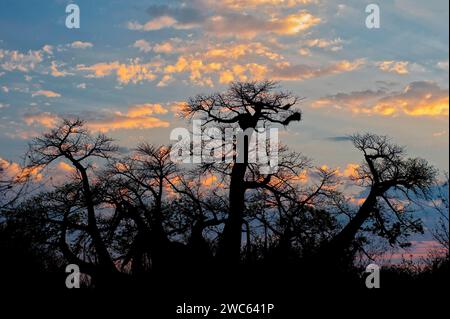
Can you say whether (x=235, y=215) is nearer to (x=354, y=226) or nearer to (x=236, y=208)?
(x=236, y=208)

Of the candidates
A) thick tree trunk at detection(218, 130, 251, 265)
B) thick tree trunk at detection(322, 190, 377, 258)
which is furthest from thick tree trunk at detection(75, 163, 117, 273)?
thick tree trunk at detection(322, 190, 377, 258)

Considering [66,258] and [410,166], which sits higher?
[410,166]

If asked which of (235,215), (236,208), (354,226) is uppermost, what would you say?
(236,208)

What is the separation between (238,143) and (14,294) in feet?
42.8

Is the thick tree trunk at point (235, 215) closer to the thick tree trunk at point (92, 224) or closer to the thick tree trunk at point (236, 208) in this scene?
the thick tree trunk at point (236, 208)

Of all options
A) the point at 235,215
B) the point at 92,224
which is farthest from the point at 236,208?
the point at 92,224

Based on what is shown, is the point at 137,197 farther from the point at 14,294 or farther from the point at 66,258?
the point at 14,294

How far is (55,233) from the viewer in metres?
25.5

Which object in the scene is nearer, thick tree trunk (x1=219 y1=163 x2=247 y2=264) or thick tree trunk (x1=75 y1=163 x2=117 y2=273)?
thick tree trunk (x1=219 y1=163 x2=247 y2=264)

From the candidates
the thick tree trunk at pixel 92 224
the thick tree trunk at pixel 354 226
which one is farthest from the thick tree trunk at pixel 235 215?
the thick tree trunk at pixel 92 224

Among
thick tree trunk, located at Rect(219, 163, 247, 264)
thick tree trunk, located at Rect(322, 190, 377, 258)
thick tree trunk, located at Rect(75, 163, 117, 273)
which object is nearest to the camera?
thick tree trunk, located at Rect(219, 163, 247, 264)

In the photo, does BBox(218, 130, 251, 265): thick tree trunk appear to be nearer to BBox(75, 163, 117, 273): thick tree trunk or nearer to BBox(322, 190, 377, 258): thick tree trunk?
BBox(322, 190, 377, 258): thick tree trunk

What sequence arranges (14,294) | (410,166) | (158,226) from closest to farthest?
(14,294)
(158,226)
(410,166)
